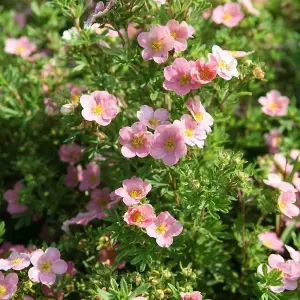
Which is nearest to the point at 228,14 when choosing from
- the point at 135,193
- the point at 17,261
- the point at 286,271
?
the point at 135,193

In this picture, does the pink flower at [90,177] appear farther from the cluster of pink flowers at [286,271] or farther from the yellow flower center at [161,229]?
the cluster of pink flowers at [286,271]

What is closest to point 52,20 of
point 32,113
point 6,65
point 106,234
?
point 6,65

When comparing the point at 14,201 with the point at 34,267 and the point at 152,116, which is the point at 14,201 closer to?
the point at 34,267

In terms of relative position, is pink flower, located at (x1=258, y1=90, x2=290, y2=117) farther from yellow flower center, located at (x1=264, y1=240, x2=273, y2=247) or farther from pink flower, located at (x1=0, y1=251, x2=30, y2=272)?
pink flower, located at (x1=0, y1=251, x2=30, y2=272)

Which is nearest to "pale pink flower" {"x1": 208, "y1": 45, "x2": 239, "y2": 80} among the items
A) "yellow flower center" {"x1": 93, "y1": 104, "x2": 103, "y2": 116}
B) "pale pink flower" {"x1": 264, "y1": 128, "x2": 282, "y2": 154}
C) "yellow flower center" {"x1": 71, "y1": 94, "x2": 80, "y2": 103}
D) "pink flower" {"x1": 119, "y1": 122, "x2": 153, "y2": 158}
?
"pink flower" {"x1": 119, "y1": 122, "x2": 153, "y2": 158}

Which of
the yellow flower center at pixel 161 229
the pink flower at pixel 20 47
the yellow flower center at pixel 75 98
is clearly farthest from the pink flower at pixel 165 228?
the pink flower at pixel 20 47

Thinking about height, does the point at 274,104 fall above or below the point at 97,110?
below
